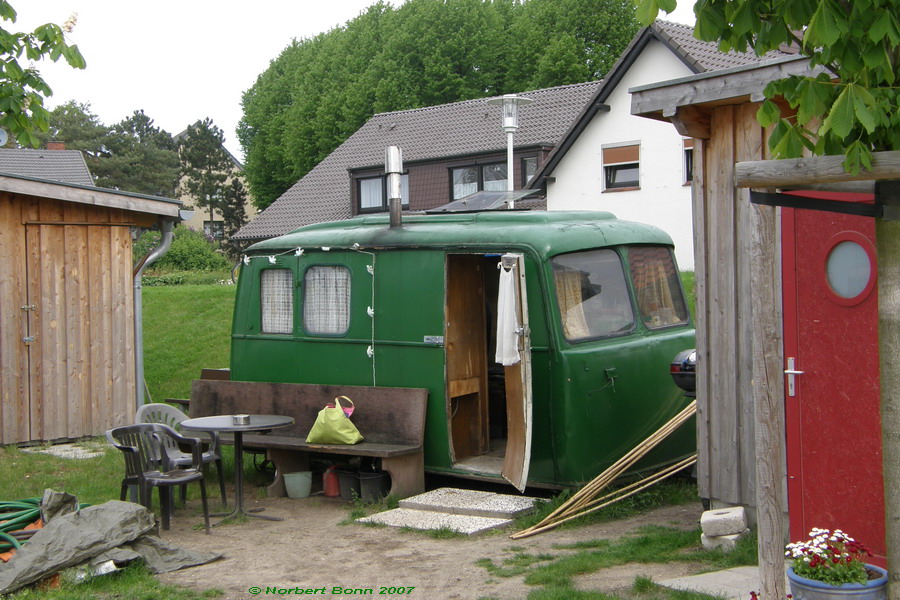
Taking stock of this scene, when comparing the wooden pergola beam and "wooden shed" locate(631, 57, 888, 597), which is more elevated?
the wooden pergola beam

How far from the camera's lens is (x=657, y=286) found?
9.53 metres

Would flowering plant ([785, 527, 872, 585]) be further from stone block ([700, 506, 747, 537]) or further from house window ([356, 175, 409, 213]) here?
house window ([356, 175, 409, 213])

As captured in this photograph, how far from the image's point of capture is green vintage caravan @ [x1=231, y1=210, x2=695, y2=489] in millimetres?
8344

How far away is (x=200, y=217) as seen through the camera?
6856cm

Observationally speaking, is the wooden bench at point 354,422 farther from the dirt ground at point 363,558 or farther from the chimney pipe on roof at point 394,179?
the chimney pipe on roof at point 394,179

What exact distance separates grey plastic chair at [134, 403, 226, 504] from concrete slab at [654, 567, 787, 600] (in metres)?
4.08

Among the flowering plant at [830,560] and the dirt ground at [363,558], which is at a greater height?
the flowering plant at [830,560]

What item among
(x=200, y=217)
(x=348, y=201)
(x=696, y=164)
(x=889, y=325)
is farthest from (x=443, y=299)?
(x=200, y=217)

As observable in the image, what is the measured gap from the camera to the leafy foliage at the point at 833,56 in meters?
3.64

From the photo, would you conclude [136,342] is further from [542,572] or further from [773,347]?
[773,347]

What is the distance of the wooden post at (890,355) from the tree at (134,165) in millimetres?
57507

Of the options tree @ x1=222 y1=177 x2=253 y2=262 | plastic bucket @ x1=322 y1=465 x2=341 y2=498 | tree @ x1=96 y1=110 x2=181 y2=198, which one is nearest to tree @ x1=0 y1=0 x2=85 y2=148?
plastic bucket @ x1=322 y1=465 x2=341 y2=498

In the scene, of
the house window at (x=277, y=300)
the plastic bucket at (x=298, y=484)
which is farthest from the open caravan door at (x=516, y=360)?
→ the house window at (x=277, y=300)

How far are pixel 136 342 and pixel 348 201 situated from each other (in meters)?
20.9
